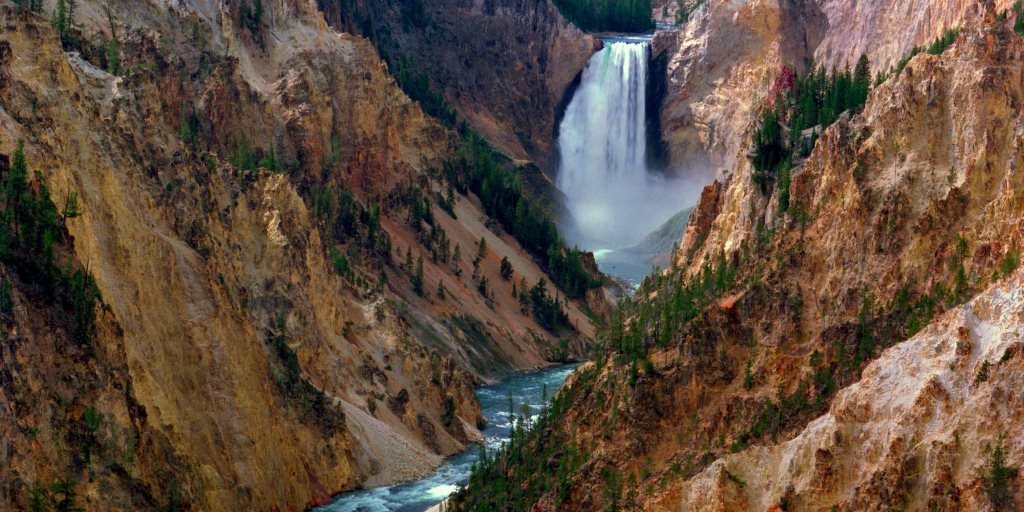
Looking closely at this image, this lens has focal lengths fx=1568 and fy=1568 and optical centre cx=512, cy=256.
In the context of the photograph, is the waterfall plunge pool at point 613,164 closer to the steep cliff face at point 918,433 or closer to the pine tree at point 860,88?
the pine tree at point 860,88

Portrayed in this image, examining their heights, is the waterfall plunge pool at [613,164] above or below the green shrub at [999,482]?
below

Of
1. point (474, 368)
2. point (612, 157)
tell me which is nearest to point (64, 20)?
point (474, 368)

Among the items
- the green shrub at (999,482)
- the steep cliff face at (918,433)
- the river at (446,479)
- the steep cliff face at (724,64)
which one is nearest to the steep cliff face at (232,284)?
the river at (446,479)

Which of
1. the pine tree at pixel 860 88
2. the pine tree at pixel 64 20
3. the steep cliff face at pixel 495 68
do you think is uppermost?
the pine tree at pixel 64 20

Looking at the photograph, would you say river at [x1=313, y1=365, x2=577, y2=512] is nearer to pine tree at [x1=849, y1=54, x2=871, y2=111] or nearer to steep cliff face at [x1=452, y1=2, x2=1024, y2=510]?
steep cliff face at [x1=452, y1=2, x2=1024, y2=510]

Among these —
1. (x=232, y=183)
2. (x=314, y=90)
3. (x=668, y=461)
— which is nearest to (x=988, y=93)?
(x=668, y=461)

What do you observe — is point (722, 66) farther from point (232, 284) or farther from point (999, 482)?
point (999, 482)
